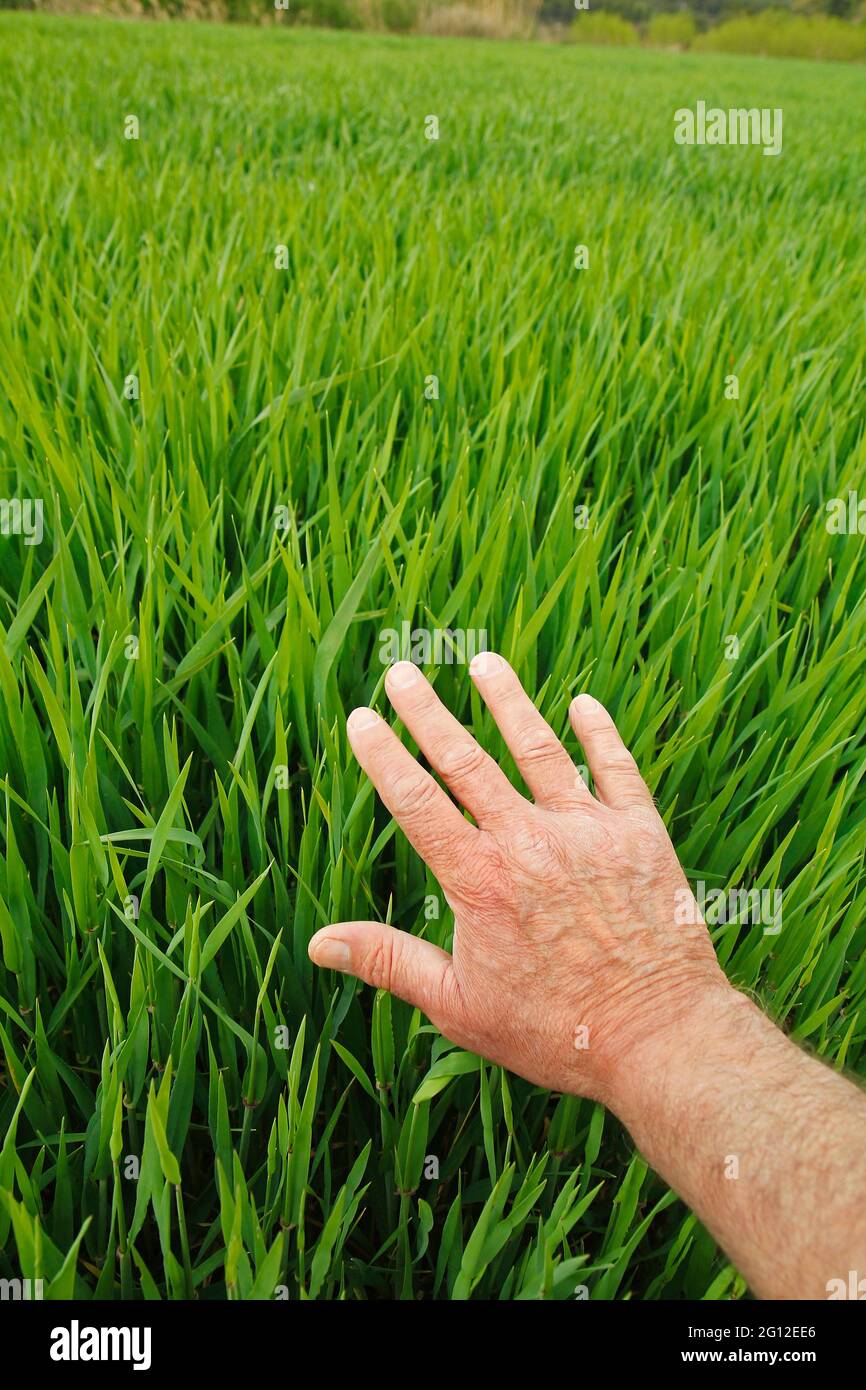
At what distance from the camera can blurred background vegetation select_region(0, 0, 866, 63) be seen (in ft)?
61.1

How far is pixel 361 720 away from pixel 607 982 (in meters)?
0.27

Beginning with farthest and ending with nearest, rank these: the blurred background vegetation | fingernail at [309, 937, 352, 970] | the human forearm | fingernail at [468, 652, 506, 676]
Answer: the blurred background vegetation
fingernail at [468, 652, 506, 676]
fingernail at [309, 937, 352, 970]
the human forearm

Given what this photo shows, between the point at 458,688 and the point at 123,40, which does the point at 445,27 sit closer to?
the point at 123,40

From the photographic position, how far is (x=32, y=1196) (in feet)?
1.93

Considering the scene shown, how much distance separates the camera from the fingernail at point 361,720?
71cm

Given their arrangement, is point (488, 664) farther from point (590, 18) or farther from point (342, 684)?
point (590, 18)

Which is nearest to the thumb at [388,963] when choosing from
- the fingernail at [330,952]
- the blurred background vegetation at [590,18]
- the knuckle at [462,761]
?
the fingernail at [330,952]

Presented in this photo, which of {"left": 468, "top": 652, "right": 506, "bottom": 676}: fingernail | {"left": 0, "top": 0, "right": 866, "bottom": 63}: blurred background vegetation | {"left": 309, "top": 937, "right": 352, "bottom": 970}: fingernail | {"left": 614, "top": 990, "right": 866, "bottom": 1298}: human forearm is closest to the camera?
{"left": 614, "top": 990, "right": 866, "bottom": 1298}: human forearm

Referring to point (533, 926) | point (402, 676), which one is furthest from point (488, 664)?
point (533, 926)

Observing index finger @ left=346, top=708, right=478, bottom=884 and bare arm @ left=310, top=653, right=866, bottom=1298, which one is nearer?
bare arm @ left=310, top=653, right=866, bottom=1298

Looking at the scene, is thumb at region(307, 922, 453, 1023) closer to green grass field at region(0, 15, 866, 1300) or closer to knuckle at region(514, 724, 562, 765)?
green grass field at region(0, 15, 866, 1300)

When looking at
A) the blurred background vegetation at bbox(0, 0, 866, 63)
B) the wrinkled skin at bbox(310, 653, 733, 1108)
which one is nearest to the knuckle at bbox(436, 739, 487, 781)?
the wrinkled skin at bbox(310, 653, 733, 1108)

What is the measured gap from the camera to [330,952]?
659 millimetres

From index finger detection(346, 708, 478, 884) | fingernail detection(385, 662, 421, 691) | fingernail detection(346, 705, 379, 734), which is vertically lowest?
index finger detection(346, 708, 478, 884)
